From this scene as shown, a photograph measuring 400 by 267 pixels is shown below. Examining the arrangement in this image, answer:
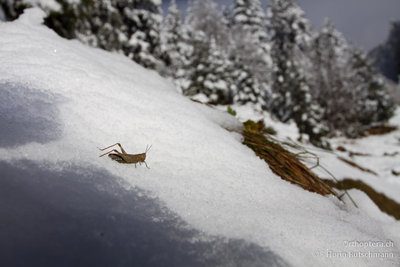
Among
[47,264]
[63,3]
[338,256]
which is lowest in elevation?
[47,264]

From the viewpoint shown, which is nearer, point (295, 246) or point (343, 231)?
point (295, 246)

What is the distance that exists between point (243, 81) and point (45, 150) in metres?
11.5

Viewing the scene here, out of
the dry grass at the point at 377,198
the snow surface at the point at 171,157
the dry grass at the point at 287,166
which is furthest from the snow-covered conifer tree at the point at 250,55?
the snow surface at the point at 171,157

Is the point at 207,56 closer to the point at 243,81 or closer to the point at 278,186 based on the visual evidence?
the point at 243,81

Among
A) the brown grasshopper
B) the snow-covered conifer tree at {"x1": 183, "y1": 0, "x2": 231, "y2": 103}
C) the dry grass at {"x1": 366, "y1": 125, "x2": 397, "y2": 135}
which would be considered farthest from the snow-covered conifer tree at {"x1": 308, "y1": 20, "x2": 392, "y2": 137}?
the brown grasshopper

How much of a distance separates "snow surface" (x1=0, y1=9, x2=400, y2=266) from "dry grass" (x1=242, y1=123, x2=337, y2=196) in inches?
4.8

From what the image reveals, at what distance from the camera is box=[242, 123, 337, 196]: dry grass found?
4.28ft

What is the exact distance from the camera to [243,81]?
11633 mm

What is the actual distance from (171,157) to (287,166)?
73 centimetres

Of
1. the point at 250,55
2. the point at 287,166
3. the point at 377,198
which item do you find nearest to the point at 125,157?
the point at 287,166

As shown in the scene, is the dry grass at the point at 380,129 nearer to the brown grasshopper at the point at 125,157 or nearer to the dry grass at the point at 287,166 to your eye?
the dry grass at the point at 287,166

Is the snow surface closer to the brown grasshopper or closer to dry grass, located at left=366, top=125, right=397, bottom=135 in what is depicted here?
the brown grasshopper

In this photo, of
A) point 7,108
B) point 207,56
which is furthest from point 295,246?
point 207,56

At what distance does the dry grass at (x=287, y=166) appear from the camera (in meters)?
1.30
